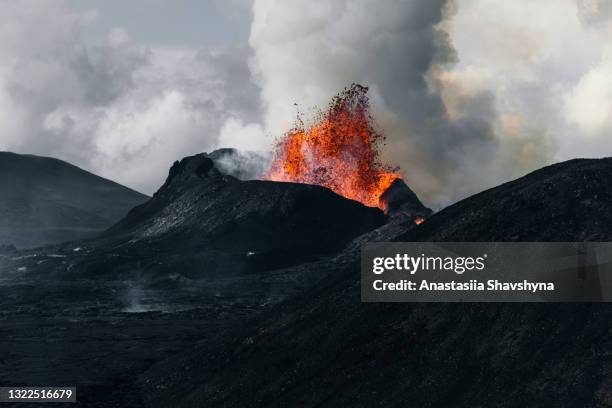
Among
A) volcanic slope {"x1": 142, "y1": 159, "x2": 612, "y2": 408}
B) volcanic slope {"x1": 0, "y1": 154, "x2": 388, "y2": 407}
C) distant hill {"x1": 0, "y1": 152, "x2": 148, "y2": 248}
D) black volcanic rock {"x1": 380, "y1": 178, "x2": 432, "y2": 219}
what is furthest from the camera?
distant hill {"x1": 0, "y1": 152, "x2": 148, "y2": 248}

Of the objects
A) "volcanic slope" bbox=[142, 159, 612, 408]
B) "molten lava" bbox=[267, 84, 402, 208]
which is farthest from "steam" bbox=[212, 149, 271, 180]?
"volcanic slope" bbox=[142, 159, 612, 408]

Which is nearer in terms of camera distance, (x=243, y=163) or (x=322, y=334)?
(x=322, y=334)

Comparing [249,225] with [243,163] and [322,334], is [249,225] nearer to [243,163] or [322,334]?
[243,163]

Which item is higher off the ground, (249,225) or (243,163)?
(243,163)

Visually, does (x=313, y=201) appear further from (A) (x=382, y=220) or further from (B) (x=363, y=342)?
(B) (x=363, y=342)

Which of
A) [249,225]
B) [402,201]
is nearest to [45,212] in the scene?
[249,225]

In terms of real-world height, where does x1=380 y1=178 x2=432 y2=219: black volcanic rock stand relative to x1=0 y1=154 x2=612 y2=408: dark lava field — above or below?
above

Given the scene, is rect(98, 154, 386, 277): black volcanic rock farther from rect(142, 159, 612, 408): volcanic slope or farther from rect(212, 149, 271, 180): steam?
rect(142, 159, 612, 408): volcanic slope

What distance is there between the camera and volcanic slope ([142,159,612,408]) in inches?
987

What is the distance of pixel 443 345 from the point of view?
28.8 m

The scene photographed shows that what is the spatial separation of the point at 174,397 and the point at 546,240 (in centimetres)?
1760

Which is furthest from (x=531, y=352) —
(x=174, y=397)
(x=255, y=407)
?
(x=174, y=397)

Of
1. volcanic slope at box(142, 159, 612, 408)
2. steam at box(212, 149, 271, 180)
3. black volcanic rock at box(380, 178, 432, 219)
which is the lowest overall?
volcanic slope at box(142, 159, 612, 408)

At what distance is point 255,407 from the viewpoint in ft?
101
